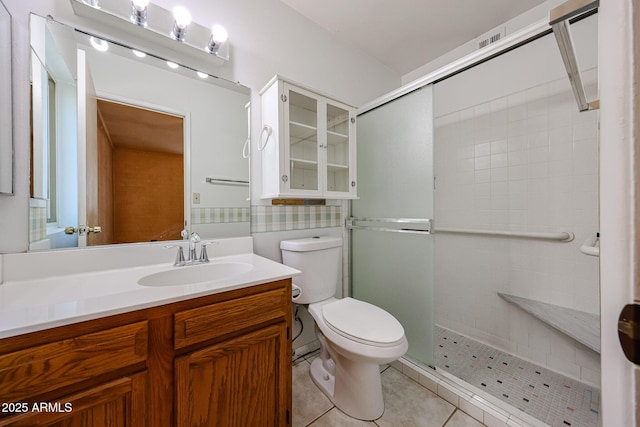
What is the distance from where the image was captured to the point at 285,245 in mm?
1541

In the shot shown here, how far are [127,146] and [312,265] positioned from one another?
3.71ft

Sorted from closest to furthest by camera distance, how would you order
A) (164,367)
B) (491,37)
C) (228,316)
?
(164,367), (228,316), (491,37)

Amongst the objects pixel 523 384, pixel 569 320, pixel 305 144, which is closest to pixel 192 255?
pixel 305 144

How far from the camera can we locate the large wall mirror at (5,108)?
0.90 m

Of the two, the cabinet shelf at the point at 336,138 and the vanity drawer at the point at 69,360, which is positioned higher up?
the cabinet shelf at the point at 336,138

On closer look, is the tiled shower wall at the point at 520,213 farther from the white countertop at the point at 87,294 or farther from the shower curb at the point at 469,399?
the white countertop at the point at 87,294

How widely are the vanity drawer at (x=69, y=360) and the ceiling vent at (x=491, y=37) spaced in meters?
2.59

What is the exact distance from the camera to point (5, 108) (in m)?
0.92

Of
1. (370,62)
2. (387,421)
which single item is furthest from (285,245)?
(370,62)

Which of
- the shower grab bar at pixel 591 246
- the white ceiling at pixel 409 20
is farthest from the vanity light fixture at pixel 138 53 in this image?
the shower grab bar at pixel 591 246

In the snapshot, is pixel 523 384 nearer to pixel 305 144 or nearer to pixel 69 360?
pixel 305 144

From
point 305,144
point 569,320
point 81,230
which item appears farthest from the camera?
point 305,144

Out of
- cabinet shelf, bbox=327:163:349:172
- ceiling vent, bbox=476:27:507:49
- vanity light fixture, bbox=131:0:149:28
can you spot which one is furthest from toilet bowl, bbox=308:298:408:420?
ceiling vent, bbox=476:27:507:49

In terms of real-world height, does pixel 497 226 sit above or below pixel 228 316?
above
